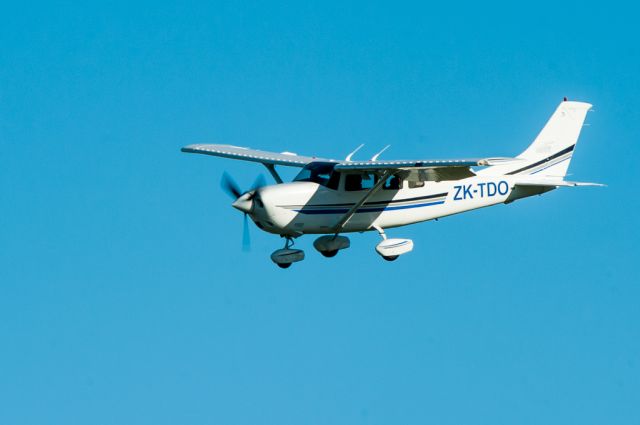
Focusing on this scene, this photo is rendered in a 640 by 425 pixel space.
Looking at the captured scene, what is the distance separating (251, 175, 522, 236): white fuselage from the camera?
25719 mm

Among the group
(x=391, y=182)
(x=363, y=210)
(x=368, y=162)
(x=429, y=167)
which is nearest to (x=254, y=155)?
(x=363, y=210)

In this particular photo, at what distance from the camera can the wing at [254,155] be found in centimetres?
2833

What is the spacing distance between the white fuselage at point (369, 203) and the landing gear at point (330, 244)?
54 cm

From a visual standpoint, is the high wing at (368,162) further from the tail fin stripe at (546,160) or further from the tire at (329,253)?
the tail fin stripe at (546,160)

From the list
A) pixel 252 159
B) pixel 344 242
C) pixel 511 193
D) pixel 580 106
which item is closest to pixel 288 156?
pixel 252 159

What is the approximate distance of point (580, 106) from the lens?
30781 mm

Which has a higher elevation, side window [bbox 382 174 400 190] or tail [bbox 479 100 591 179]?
tail [bbox 479 100 591 179]

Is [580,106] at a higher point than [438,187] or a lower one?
higher

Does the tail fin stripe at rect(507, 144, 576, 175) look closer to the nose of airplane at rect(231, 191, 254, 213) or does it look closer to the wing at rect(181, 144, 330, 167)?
the wing at rect(181, 144, 330, 167)

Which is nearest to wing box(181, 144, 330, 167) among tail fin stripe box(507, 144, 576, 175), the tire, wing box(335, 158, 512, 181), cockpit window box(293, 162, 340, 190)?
cockpit window box(293, 162, 340, 190)

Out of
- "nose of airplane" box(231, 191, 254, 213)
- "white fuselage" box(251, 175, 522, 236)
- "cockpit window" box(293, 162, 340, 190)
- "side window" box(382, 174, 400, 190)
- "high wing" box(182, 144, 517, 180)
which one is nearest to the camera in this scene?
"high wing" box(182, 144, 517, 180)

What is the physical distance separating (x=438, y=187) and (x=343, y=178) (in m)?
2.71

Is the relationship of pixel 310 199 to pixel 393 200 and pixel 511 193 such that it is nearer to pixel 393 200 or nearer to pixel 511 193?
pixel 393 200

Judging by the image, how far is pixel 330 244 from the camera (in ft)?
89.4
